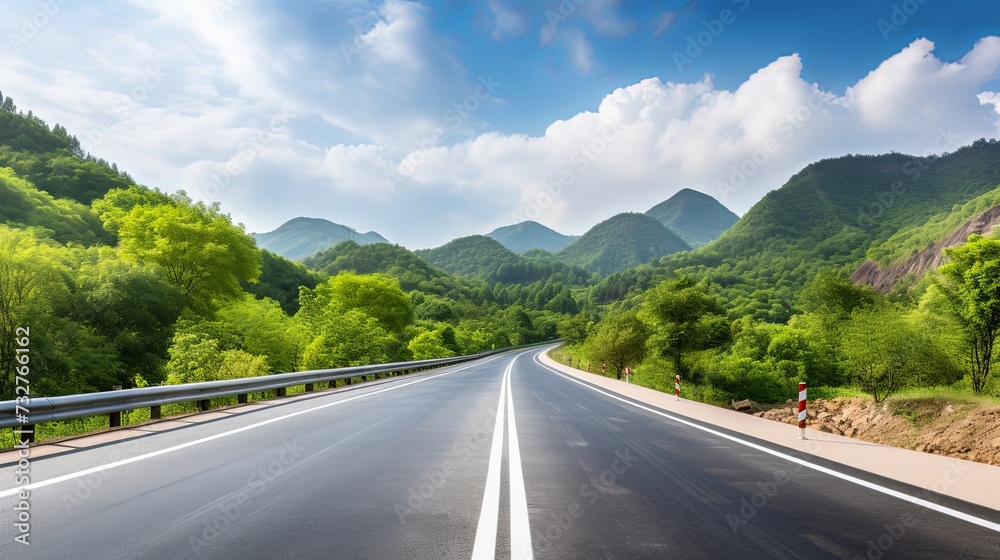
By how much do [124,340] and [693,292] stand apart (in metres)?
37.5

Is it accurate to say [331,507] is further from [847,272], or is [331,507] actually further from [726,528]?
[847,272]

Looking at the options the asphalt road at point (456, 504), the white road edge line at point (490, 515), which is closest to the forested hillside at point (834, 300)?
the asphalt road at point (456, 504)

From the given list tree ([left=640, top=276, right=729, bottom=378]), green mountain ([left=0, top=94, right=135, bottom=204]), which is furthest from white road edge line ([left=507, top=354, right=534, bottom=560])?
green mountain ([left=0, top=94, right=135, bottom=204])

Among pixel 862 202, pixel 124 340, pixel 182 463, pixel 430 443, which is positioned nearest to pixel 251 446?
pixel 182 463

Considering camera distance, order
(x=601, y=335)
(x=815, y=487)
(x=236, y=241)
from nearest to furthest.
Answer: (x=815, y=487)
(x=236, y=241)
(x=601, y=335)

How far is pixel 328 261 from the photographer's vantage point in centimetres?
16288

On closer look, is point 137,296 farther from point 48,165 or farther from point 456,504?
point 48,165

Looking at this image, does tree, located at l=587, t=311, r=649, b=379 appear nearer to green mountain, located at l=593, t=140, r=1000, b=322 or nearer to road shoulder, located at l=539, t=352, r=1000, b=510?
road shoulder, located at l=539, t=352, r=1000, b=510

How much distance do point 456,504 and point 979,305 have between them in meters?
42.0

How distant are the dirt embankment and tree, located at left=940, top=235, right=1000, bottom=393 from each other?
985 inches

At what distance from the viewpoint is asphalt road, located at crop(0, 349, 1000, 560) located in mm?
3551

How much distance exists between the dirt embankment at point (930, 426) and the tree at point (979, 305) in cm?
2503

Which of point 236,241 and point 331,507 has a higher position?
point 236,241

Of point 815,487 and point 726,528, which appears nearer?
point 726,528
